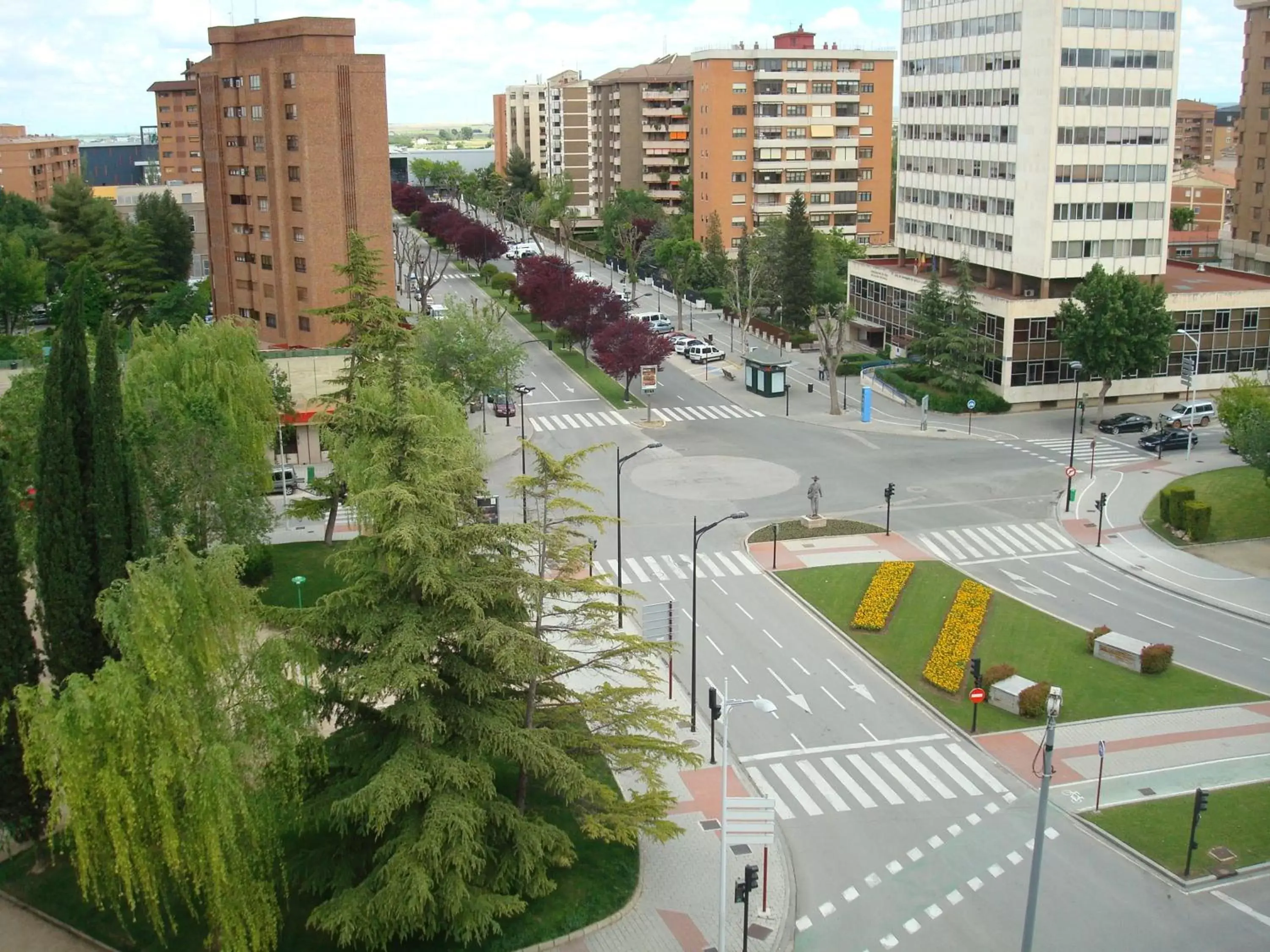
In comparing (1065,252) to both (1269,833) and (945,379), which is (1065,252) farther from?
(1269,833)

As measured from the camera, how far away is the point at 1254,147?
106188 millimetres

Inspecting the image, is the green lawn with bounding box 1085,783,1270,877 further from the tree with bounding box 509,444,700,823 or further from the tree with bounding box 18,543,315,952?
the tree with bounding box 18,543,315,952

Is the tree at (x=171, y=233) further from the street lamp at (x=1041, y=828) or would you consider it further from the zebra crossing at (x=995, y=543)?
the street lamp at (x=1041, y=828)

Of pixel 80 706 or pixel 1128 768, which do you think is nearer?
pixel 80 706

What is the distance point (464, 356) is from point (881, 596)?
30661 mm

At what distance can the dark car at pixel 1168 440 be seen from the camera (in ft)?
216

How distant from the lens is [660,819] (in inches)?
1150

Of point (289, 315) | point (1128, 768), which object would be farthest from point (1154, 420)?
point (289, 315)

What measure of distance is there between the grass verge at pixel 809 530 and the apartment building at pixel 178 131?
14833 centimetres

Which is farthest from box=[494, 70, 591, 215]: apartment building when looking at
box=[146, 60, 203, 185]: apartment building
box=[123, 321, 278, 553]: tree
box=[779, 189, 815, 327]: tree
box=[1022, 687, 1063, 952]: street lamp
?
box=[1022, 687, 1063, 952]: street lamp

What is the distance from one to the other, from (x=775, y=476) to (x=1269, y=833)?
33500 mm

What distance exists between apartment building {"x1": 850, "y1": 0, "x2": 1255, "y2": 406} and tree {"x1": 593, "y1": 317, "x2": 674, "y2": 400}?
61.9 ft

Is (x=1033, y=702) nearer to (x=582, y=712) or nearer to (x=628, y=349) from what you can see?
(x=582, y=712)

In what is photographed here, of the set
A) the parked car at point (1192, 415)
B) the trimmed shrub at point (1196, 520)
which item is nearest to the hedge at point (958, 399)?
the parked car at point (1192, 415)
